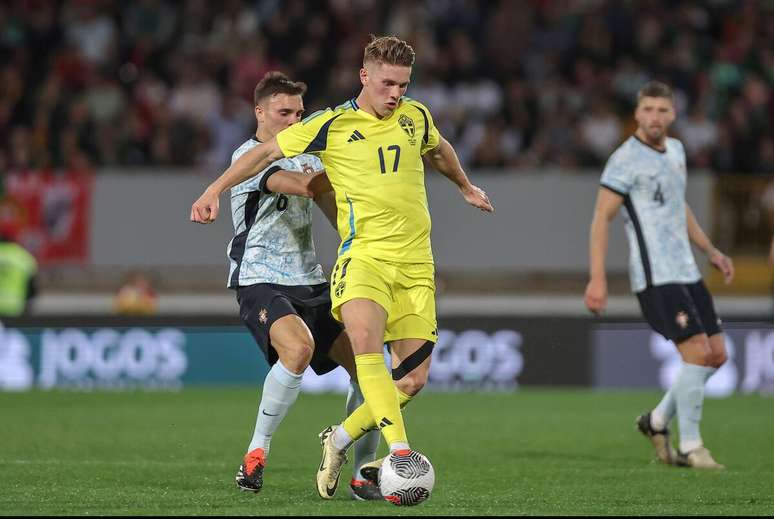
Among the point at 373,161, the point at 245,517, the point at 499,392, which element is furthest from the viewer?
the point at 499,392

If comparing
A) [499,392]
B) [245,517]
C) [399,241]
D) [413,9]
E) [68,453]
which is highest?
[413,9]

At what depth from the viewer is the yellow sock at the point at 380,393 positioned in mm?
6957

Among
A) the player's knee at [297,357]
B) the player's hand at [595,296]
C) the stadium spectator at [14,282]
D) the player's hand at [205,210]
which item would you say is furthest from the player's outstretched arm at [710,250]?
the stadium spectator at [14,282]

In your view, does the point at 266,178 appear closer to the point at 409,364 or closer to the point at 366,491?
the point at 409,364

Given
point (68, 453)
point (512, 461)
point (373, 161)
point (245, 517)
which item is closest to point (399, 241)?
point (373, 161)

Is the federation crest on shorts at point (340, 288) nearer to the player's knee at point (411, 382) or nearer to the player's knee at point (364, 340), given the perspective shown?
the player's knee at point (364, 340)

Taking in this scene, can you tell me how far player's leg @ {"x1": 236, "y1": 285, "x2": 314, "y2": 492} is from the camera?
7.51 metres

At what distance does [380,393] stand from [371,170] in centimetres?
108

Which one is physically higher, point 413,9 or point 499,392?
point 413,9

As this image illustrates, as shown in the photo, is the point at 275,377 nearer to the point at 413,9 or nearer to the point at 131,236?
the point at 131,236

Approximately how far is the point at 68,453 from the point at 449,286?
8899 mm

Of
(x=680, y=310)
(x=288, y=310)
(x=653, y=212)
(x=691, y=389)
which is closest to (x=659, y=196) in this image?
(x=653, y=212)

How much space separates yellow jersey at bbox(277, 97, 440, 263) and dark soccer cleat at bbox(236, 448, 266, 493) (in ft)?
3.69

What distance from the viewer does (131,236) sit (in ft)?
58.9
